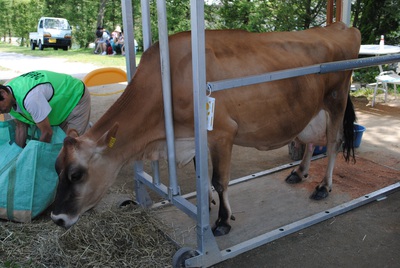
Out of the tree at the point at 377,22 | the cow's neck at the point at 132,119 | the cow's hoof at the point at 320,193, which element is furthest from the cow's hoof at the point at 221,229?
the tree at the point at 377,22

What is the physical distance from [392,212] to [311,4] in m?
8.16

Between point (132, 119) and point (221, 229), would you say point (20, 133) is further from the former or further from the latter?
point (221, 229)

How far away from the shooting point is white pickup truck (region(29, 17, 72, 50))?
22281 millimetres

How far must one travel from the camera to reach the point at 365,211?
346cm

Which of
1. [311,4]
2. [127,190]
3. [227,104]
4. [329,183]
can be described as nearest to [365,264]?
[329,183]

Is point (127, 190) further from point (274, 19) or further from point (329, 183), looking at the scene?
point (274, 19)

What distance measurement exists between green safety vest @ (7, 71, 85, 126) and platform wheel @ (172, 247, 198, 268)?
181cm

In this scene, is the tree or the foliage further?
the foliage

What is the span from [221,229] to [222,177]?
423mm

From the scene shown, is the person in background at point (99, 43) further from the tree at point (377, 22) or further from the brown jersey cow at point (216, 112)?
the brown jersey cow at point (216, 112)

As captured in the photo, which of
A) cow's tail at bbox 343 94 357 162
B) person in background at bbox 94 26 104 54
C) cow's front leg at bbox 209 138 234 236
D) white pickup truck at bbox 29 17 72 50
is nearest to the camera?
cow's front leg at bbox 209 138 234 236

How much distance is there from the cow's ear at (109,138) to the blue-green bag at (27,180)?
100 centimetres

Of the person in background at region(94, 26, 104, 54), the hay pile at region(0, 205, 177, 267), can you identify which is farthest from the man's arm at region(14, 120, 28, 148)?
the person in background at region(94, 26, 104, 54)

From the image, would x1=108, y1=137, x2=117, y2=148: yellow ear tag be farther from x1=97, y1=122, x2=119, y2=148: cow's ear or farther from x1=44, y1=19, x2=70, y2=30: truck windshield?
x1=44, y1=19, x2=70, y2=30: truck windshield
